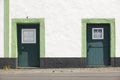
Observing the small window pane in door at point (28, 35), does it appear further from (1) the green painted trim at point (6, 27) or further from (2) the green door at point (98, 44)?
(2) the green door at point (98, 44)

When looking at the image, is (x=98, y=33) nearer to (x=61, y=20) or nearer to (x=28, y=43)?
(x=61, y=20)

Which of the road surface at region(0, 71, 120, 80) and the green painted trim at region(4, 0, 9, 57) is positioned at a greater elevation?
the green painted trim at region(4, 0, 9, 57)

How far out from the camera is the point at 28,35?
829 inches

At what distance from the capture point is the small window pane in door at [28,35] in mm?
21062

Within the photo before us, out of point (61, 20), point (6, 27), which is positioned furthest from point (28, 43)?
point (61, 20)

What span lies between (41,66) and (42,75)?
3.26m

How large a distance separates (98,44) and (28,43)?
315cm

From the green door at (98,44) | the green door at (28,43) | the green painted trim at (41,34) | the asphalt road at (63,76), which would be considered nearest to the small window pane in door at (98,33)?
the green door at (98,44)

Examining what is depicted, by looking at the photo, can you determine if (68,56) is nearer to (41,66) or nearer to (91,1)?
(41,66)

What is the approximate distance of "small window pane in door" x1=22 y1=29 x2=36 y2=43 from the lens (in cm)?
2106

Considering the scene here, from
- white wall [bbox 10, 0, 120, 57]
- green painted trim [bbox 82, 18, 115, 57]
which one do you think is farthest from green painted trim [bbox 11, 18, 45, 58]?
green painted trim [bbox 82, 18, 115, 57]

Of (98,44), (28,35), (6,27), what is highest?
(6,27)

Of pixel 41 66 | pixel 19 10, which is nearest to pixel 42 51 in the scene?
pixel 41 66

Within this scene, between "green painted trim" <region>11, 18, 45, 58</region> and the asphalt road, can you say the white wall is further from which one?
the asphalt road
